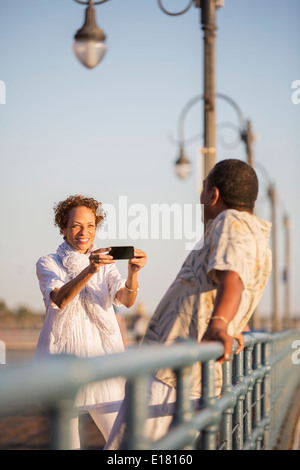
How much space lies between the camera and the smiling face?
463cm

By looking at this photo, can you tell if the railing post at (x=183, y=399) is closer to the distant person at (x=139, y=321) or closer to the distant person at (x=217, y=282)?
the distant person at (x=217, y=282)

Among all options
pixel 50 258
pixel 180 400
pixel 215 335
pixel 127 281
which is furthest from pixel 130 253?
pixel 180 400

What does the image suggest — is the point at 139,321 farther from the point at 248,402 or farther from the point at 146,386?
the point at 146,386

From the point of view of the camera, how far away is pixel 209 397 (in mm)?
3051

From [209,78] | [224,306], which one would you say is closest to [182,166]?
[209,78]

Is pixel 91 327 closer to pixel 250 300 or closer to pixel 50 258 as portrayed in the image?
pixel 50 258

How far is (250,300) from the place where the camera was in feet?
10.5

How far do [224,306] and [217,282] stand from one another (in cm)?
24

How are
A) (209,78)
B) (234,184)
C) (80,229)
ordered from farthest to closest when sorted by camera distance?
(209,78)
(80,229)
(234,184)

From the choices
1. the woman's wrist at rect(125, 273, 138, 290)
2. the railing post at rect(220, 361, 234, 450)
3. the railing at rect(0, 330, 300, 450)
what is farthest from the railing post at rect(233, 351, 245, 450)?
the woman's wrist at rect(125, 273, 138, 290)

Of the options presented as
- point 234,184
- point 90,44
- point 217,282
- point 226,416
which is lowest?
point 226,416

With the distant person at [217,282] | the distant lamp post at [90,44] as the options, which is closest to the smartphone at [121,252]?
the distant person at [217,282]

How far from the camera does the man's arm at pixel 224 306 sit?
114 inches

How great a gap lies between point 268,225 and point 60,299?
1344 mm
